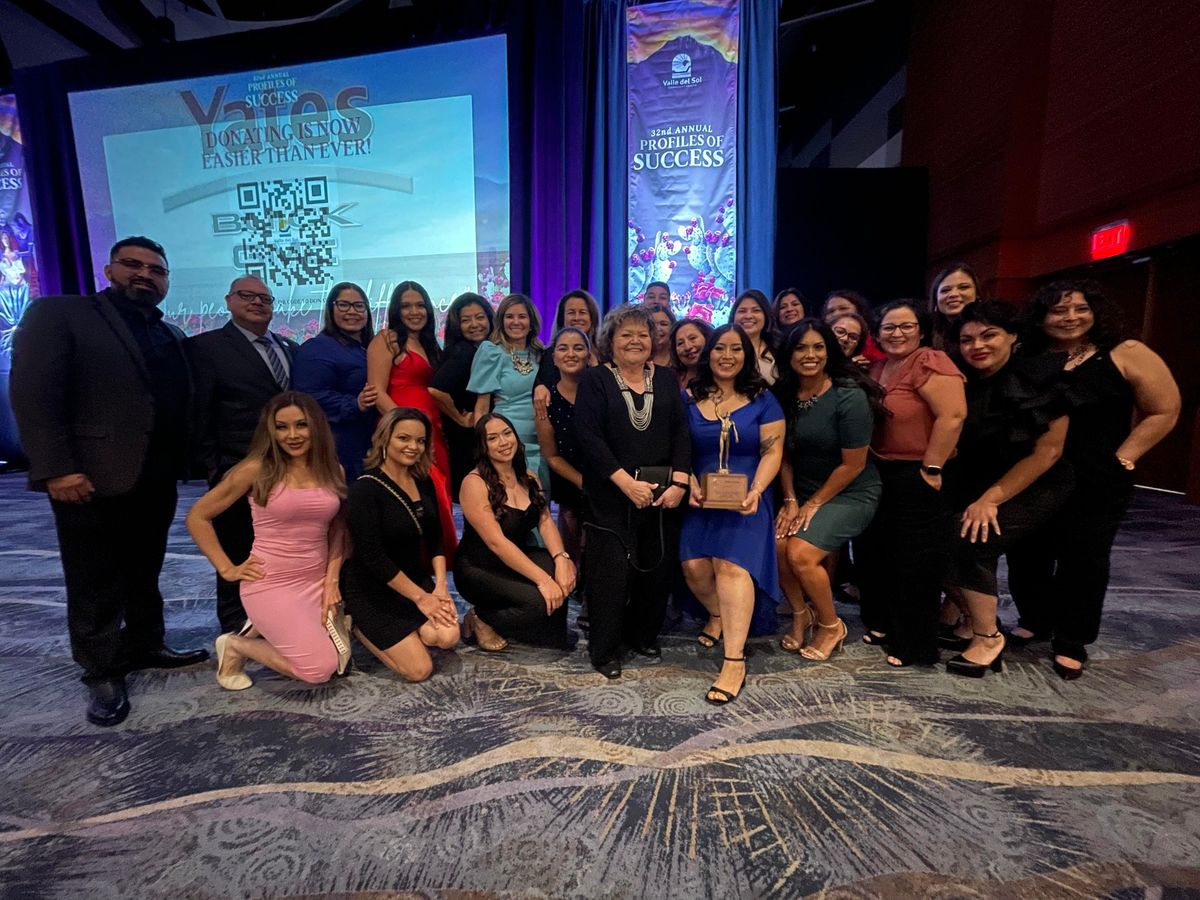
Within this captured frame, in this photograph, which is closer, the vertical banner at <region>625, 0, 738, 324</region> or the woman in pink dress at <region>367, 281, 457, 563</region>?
the woman in pink dress at <region>367, 281, 457, 563</region>

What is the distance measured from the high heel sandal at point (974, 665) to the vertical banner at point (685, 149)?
3.68 meters

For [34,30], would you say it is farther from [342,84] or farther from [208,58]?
[342,84]

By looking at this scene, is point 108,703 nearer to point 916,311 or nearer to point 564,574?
point 564,574

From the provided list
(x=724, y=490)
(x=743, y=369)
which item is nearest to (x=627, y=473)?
(x=724, y=490)

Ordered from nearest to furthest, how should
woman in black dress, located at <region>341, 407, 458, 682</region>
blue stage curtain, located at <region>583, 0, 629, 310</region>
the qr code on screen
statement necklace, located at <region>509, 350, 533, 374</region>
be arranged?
woman in black dress, located at <region>341, 407, 458, 682</region>, statement necklace, located at <region>509, 350, 533, 374</region>, blue stage curtain, located at <region>583, 0, 629, 310</region>, the qr code on screen

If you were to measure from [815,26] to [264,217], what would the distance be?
291 inches

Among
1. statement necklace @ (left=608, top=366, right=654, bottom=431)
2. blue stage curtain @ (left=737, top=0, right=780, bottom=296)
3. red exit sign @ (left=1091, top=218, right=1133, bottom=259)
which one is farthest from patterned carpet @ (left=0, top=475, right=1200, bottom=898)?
red exit sign @ (left=1091, top=218, right=1133, bottom=259)

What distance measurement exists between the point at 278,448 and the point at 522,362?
1115 mm

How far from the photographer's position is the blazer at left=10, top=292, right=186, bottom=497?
1795 mm

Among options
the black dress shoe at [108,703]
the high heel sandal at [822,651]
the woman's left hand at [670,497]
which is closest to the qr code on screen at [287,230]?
the black dress shoe at [108,703]

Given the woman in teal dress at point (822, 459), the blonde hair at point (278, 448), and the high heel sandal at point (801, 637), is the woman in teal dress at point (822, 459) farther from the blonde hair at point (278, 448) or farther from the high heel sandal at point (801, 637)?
the blonde hair at point (278, 448)

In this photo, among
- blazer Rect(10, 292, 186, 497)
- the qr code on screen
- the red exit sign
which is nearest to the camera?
blazer Rect(10, 292, 186, 497)

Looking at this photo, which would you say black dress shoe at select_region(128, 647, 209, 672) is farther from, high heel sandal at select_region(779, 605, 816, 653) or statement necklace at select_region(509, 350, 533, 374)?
high heel sandal at select_region(779, 605, 816, 653)

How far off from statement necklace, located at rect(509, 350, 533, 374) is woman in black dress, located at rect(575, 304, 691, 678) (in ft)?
1.83
